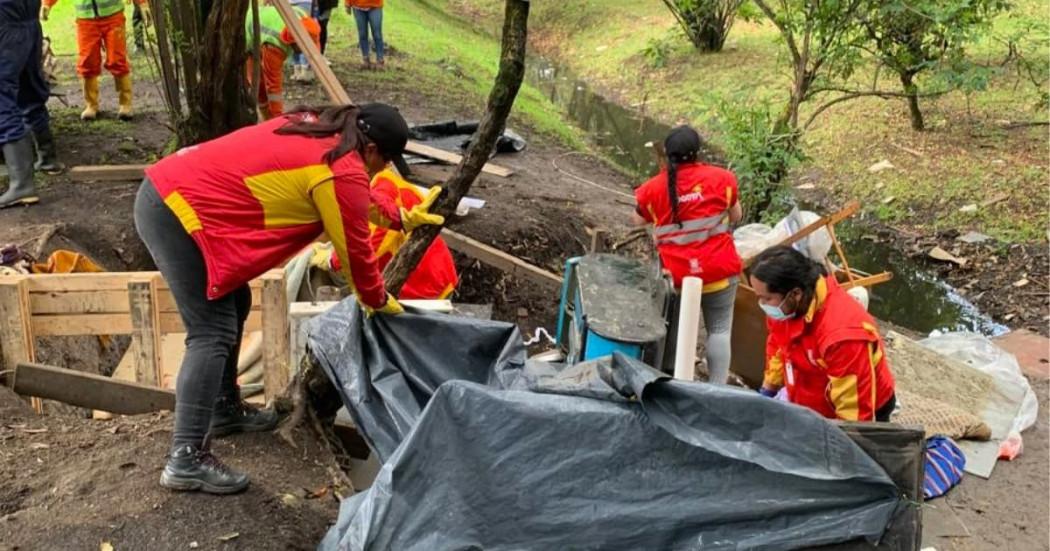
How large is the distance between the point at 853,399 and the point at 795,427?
3.32 ft

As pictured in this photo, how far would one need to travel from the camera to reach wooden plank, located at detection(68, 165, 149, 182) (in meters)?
5.93

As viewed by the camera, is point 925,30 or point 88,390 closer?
point 88,390

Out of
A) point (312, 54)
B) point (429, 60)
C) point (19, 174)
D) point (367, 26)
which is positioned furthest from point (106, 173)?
point (429, 60)

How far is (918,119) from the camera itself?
10508 millimetres

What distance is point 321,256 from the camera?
15.7 ft

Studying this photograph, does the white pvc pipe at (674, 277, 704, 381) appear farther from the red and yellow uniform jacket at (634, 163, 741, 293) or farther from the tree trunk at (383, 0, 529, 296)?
the tree trunk at (383, 0, 529, 296)

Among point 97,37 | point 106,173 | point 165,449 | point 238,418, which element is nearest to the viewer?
point 165,449

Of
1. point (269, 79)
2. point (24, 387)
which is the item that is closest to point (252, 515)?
point (24, 387)

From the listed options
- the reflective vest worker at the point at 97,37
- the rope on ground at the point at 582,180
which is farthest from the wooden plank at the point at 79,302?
the rope on ground at the point at 582,180

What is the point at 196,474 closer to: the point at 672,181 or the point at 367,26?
the point at 672,181

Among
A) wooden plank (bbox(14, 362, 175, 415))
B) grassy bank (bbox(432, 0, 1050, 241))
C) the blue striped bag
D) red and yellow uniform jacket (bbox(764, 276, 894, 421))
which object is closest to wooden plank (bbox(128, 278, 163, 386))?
wooden plank (bbox(14, 362, 175, 415))

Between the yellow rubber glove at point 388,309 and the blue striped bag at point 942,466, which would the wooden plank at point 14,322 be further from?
the blue striped bag at point 942,466

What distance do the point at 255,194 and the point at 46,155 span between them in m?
4.58

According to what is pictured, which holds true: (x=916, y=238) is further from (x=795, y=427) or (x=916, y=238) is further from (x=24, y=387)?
(x=24, y=387)
